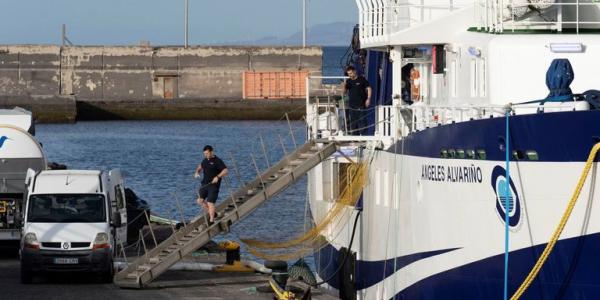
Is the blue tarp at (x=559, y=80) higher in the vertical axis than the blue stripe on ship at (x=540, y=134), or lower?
higher

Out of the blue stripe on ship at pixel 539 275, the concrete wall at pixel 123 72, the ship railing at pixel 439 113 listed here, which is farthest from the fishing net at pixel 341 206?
the concrete wall at pixel 123 72

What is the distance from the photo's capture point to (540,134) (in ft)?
62.4

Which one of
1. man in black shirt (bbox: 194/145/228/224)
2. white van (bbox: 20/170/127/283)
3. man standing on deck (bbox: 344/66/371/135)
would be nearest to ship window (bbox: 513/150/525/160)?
man standing on deck (bbox: 344/66/371/135)

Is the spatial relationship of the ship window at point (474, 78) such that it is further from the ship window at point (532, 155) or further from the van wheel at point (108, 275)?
the van wheel at point (108, 275)

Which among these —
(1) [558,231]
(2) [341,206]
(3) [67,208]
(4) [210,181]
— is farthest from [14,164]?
(1) [558,231]

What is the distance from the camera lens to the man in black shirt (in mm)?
29047

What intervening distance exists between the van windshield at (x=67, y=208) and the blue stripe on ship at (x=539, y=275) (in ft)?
33.5

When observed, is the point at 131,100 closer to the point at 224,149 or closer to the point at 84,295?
the point at 224,149

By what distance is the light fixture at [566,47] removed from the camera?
70.4ft

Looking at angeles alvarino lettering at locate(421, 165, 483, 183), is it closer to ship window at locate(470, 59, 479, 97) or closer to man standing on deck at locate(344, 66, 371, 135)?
ship window at locate(470, 59, 479, 97)

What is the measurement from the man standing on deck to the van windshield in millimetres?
5636

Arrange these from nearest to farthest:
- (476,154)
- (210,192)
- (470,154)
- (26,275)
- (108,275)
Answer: (476,154), (470,154), (210,192), (26,275), (108,275)

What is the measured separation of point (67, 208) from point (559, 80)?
13.5 metres

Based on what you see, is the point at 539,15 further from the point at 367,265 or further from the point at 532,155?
the point at 367,265
